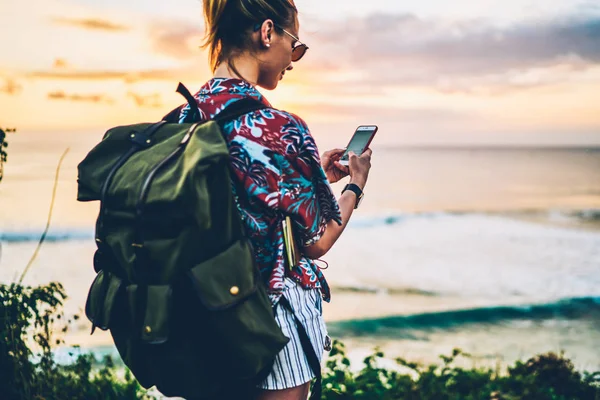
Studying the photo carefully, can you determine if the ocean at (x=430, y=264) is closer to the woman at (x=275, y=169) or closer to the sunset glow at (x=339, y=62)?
the sunset glow at (x=339, y=62)

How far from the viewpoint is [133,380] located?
12.9 ft

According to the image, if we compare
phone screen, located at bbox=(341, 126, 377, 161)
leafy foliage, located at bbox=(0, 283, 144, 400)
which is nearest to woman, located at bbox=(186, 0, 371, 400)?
phone screen, located at bbox=(341, 126, 377, 161)

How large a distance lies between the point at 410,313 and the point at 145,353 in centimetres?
610

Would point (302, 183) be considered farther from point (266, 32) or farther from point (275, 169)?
point (266, 32)

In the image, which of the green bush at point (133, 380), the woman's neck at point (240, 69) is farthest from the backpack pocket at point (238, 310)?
the green bush at point (133, 380)

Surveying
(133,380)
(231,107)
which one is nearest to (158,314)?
(231,107)

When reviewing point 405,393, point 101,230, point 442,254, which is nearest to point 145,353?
point 101,230

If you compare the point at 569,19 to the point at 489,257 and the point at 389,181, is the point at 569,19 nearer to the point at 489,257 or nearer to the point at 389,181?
the point at 489,257

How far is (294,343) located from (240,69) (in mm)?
738

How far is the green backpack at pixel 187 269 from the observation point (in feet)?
5.28

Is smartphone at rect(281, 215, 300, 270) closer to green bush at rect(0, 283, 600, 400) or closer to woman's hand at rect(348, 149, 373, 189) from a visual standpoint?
woman's hand at rect(348, 149, 373, 189)

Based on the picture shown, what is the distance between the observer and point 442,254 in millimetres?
10375

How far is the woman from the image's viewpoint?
68.1 inches

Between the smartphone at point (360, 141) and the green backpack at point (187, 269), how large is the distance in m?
0.50
